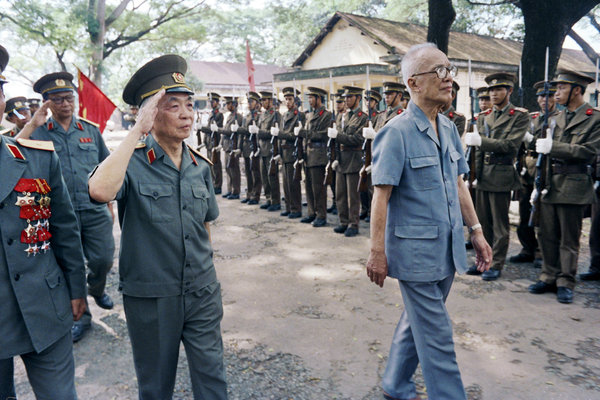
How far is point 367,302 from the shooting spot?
459 centimetres

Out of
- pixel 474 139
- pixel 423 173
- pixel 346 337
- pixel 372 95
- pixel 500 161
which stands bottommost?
pixel 346 337

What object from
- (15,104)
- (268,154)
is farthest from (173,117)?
(268,154)

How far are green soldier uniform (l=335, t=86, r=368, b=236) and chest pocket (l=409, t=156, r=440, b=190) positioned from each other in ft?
15.3

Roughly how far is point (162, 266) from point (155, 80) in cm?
88

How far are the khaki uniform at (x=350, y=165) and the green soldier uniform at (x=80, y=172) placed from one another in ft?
13.0

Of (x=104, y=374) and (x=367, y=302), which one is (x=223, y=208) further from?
(x=104, y=374)

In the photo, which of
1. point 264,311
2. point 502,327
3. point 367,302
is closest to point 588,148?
point 502,327

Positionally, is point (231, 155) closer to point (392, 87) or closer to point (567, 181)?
point (392, 87)

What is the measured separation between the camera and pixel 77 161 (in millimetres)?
4148

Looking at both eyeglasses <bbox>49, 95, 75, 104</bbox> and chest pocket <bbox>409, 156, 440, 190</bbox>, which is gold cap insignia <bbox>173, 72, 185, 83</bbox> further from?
eyeglasses <bbox>49, 95, 75, 104</bbox>

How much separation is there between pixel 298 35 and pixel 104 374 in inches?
1280

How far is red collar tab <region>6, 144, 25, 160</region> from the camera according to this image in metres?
2.06

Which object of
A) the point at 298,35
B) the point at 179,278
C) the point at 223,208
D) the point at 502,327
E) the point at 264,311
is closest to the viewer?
the point at 179,278

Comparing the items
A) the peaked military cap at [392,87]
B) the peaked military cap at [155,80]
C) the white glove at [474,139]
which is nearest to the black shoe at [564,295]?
the white glove at [474,139]
